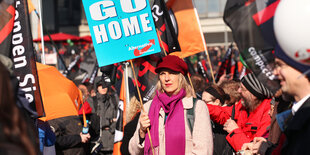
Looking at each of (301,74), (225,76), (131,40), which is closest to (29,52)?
(131,40)

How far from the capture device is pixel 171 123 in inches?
166

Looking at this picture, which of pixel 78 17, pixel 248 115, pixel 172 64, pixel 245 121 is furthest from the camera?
pixel 78 17

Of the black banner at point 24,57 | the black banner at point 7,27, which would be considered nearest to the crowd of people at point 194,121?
the black banner at point 24,57

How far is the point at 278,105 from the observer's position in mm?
3799

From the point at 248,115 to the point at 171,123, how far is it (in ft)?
4.28

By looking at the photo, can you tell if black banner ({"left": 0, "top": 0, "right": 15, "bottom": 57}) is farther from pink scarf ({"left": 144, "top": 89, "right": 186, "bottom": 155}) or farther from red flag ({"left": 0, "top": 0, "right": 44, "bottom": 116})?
pink scarf ({"left": 144, "top": 89, "right": 186, "bottom": 155})

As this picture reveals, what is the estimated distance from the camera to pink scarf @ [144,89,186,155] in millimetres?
4105

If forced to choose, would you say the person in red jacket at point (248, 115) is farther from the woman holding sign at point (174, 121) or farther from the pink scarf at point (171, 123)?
the pink scarf at point (171, 123)

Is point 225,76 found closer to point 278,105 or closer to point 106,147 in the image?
point 106,147

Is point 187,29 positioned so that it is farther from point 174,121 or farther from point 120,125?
point 174,121

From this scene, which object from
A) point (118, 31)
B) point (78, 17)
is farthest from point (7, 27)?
point (78, 17)

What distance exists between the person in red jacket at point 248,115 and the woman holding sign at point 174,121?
41 centimetres

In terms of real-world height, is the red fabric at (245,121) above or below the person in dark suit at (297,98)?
below

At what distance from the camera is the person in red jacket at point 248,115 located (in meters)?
4.45
